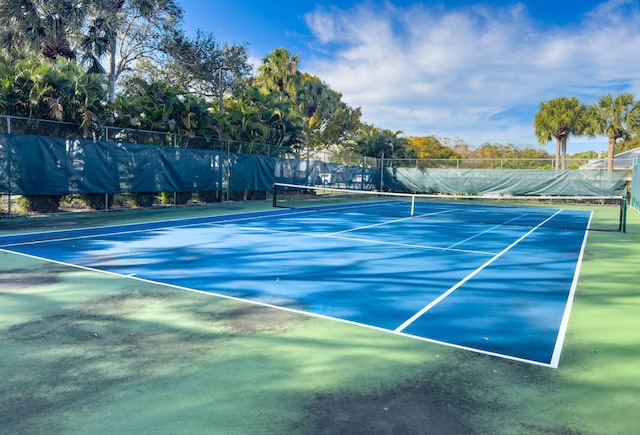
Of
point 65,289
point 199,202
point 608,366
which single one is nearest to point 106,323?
point 65,289

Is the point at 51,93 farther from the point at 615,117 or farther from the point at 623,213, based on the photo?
the point at 615,117

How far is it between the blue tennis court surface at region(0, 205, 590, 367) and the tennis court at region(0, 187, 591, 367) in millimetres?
22

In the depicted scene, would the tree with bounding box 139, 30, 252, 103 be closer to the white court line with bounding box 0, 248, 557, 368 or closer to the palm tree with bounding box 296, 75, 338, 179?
the palm tree with bounding box 296, 75, 338, 179

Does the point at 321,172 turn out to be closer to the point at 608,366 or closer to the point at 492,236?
the point at 492,236

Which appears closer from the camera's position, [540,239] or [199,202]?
[540,239]

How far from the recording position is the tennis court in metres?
5.08

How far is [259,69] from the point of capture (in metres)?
39.5

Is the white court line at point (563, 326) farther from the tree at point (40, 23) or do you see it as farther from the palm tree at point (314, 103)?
the palm tree at point (314, 103)

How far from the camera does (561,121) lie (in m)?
34.6

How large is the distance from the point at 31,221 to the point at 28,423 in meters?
11.8

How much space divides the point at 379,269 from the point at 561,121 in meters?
32.3

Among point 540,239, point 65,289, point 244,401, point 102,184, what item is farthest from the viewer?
point 102,184

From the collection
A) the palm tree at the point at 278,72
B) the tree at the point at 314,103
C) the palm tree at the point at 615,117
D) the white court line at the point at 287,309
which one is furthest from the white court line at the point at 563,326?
the tree at the point at 314,103

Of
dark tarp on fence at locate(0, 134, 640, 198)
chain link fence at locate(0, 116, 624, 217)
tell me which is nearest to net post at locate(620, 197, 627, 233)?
dark tarp on fence at locate(0, 134, 640, 198)
